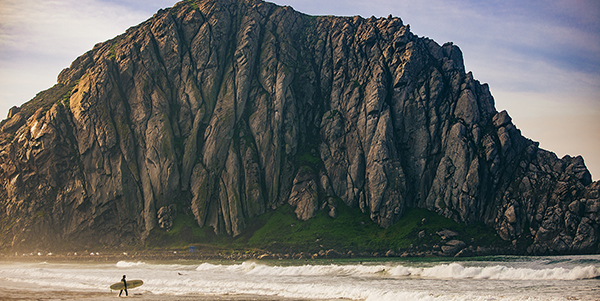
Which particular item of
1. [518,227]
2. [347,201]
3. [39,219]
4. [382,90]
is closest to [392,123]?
[382,90]

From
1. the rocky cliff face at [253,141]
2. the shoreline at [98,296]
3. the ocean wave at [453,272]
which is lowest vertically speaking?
the ocean wave at [453,272]

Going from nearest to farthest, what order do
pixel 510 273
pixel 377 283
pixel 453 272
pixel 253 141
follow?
pixel 377 283, pixel 510 273, pixel 453 272, pixel 253 141

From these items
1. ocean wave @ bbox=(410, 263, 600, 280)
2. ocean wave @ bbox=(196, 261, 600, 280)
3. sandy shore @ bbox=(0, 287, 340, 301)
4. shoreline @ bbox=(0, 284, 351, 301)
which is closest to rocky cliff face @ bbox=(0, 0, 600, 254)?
ocean wave @ bbox=(196, 261, 600, 280)

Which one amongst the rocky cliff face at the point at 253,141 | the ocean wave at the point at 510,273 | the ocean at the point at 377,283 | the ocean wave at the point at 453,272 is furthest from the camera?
the rocky cliff face at the point at 253,141

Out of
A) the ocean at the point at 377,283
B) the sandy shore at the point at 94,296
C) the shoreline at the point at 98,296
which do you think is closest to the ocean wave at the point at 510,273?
the ocean at the point at 377,283

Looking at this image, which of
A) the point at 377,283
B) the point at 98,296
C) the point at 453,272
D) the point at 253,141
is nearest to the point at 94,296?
the point at 98,296

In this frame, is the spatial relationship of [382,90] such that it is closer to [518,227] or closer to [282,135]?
[282,135]

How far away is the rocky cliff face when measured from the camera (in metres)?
100

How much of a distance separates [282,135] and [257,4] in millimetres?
50844

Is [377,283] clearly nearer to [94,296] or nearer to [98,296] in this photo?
[98,296]

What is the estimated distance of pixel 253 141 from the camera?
11894 centimetres

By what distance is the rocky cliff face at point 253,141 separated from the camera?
100438 mm

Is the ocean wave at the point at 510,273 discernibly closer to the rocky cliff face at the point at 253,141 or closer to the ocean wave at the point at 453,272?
the ocean wave at the point at 453,272

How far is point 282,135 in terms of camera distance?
121375mm
